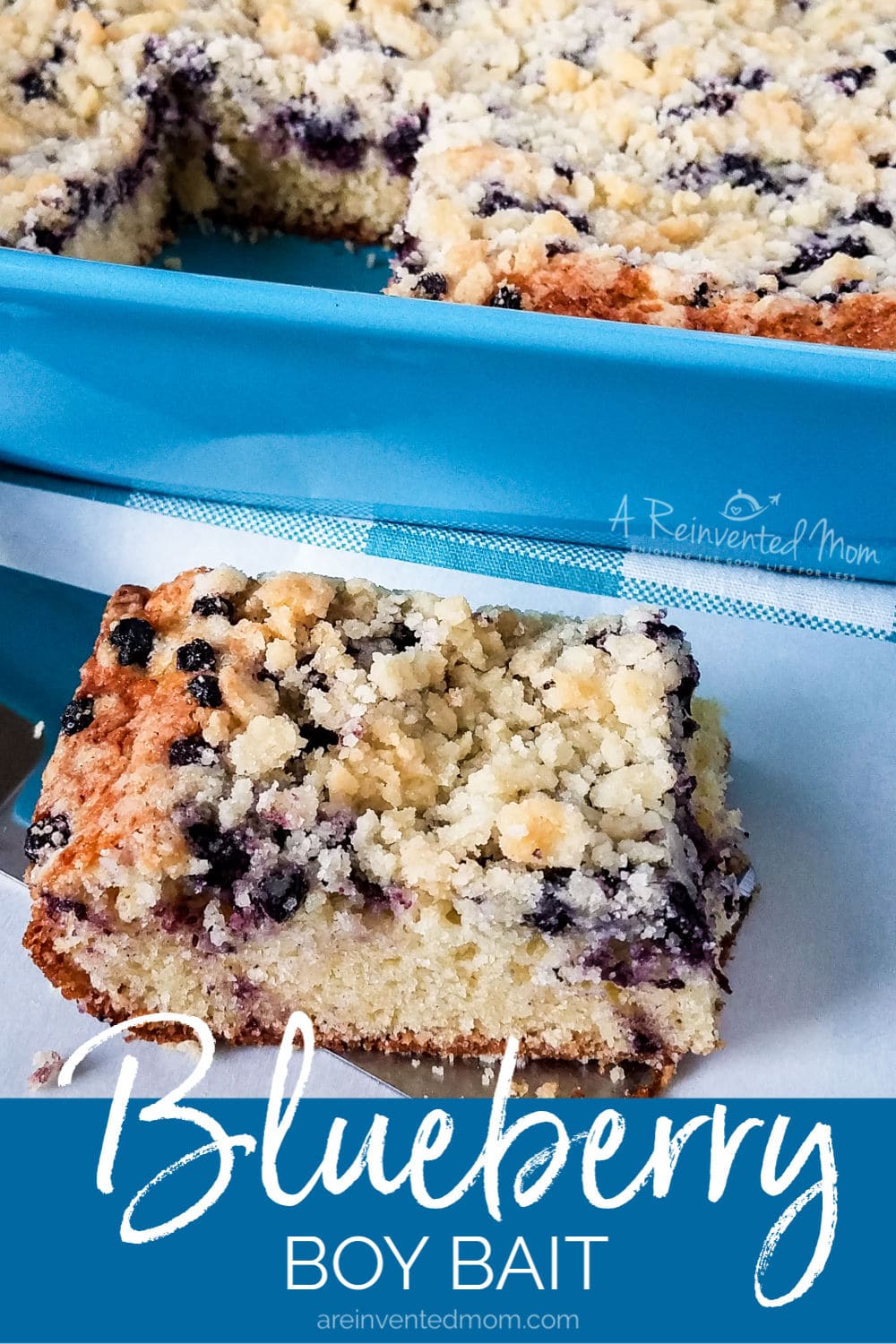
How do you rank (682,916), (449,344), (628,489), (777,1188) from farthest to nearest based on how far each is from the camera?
(628,489)
(449,344)
(777,1188)
(682,916)

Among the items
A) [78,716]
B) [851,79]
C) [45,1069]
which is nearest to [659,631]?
[78,716]

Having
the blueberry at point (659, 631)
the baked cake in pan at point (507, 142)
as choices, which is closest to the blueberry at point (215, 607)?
the blueberry at point (659, 631)

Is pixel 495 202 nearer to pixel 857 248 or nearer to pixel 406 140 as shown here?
pixel 406 140

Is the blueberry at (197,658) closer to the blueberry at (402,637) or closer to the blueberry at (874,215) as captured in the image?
the blueberry at (402,637)

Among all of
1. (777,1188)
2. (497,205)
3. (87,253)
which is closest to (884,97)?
(497,205)

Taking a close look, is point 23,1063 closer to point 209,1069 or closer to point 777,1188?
point 209,1069

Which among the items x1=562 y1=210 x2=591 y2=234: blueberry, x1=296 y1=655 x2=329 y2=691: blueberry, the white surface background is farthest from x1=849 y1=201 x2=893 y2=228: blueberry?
x1=296 y1=655 x2=329 y2=691: blueberry
